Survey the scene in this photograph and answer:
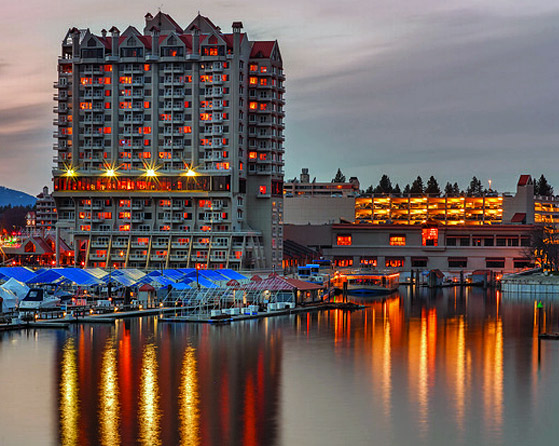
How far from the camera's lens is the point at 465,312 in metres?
134

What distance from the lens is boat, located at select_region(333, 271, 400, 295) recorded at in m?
176

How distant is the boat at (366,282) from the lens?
176 m

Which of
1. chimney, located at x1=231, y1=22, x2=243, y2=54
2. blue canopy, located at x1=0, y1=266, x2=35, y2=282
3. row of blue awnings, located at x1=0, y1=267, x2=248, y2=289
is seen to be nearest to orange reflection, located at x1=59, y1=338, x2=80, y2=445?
row of blue awnings, located at x1=0, y1=267, x2=248, y2=289

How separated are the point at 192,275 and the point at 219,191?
137 feet

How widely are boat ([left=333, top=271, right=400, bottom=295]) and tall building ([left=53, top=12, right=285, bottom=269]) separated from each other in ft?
43.8

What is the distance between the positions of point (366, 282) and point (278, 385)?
364 ft

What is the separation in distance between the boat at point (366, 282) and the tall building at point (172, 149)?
1334 cm

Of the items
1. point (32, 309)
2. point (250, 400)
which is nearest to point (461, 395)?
point (250, 400)

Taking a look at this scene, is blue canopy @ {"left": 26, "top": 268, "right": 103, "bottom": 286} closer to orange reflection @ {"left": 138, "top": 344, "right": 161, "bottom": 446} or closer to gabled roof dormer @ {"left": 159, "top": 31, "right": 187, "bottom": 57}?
orange reflection @ {"left": 138, "top": 344, "right": 161, "bottom": 446}

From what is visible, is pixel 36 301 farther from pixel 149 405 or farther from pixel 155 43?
pixel 155 43

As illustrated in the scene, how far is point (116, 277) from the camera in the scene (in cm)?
12794

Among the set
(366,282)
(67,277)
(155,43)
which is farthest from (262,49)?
(67,277)

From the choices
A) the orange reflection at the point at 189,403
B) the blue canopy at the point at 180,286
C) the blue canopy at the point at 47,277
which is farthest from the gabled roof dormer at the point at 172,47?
the orange reflection at the point at 189,403

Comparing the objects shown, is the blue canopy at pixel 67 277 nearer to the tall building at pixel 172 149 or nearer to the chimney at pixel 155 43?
the tall building at pixel 172 149
